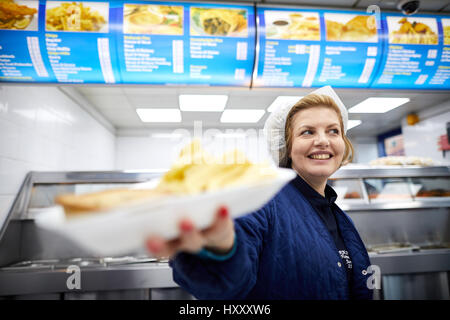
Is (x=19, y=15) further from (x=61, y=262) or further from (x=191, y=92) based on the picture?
(x=191, y=92)

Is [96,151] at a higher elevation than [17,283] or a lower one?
higher

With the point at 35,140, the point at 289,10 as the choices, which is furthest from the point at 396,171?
the point at 35,140

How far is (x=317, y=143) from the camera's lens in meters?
1.06

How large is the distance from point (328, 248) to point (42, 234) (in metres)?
2.38

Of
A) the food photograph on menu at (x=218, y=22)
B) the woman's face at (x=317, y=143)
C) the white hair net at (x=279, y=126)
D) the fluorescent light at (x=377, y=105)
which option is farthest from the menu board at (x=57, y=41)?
the fluorescent light at (x=377, y=105)

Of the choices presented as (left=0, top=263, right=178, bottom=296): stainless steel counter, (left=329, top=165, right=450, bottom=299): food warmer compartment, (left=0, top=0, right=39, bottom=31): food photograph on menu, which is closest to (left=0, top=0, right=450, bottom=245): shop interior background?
(left=0, top=0, right=39, bottom=31): food photograph on menu

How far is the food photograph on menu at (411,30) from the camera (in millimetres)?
2104

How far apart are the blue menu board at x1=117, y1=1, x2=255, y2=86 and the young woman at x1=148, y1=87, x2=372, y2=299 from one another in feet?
3.00

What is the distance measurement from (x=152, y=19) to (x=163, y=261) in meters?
1.88

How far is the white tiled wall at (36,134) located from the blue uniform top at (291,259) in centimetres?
208

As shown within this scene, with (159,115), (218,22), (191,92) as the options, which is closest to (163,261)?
(218,22)

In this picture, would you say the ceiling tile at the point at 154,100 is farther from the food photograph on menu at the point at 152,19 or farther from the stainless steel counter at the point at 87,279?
the stainless steel counter at the point at 87,279

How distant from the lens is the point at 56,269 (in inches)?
75.6
